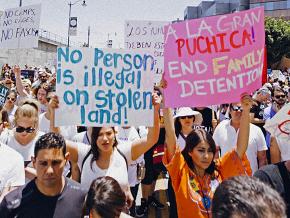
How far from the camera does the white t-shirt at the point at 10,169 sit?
2.67m

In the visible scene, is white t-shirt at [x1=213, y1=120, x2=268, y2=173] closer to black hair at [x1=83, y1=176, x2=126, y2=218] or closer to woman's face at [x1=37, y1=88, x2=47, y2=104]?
black hair at [x1=83, y1=176, x2=126, y2=218]

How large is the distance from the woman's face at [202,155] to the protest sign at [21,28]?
397 centimetres

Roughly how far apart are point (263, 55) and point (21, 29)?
14.3 ft

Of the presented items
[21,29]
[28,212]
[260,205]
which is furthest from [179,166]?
[21,29]

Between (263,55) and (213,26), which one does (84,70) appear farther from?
(263,55)

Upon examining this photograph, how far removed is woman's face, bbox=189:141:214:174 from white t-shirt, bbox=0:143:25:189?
4.11ft

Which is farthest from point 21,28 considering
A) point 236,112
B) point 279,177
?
point 279,177

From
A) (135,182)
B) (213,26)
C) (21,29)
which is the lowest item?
(135,182)

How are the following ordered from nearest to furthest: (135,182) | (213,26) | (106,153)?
(106,153) < (213,26) < (135,182)

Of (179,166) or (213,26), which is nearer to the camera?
(179,166)

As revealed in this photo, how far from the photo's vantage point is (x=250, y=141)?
13.6 ft

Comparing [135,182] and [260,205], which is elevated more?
[260,205]

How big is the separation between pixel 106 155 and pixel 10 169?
0.75 m

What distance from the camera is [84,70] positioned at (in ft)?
11.2
